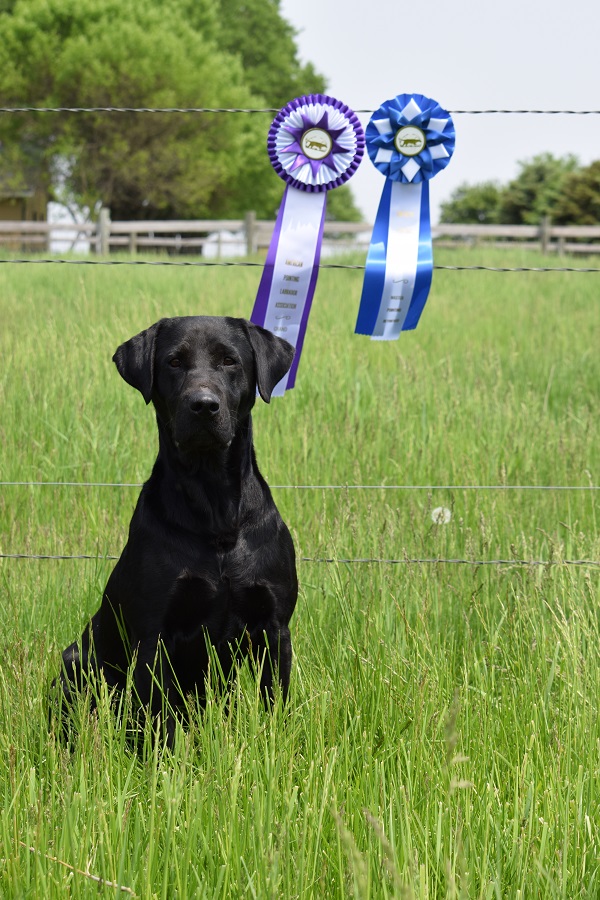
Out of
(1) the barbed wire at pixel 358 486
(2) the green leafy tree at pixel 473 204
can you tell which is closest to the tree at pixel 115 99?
(2) the green leafy tree at pixel 473 204

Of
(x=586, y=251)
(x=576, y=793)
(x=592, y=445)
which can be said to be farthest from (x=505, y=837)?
(x=586, y=251)

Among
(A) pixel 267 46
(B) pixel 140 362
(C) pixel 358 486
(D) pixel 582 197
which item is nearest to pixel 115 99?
(A) pixel 267 46

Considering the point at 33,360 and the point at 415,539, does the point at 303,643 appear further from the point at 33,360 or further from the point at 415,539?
the point at 33,360

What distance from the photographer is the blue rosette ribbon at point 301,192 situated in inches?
124

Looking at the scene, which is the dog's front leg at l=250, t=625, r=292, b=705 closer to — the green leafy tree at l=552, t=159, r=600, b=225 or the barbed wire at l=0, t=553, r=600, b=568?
the barbed wire at l=0, t=553, r=600, b=568

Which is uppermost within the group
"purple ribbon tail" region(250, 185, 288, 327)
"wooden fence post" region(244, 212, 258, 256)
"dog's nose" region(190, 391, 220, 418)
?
"wooden fence post" region(244, 212, 258, 256)

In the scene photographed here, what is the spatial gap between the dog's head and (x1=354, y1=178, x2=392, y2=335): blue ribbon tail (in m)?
0.51

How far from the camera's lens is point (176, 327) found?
2715mm

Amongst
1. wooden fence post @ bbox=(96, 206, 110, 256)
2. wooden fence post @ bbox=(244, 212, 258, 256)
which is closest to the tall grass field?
wooden fence post @ bbox=(244, 212, 258, 256)

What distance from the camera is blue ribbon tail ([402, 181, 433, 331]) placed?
3201 mm

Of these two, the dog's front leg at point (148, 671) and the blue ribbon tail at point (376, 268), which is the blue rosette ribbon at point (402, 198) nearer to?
the blue ribbon tail at point (376, 268)

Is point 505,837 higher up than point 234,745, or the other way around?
point 234,745

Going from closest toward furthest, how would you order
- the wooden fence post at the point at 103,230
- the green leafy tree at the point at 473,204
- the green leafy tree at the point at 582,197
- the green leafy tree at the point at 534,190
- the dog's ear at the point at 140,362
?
the dog's ear at the point at 140,362 → the wooden fence post at the point at 103,230 → the green leafy tree at the point at 582,197 → the green leafy tree at the point at 534,190 → the green leafy tree at the point at 473,204

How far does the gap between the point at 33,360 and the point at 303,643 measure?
11.6 feet
